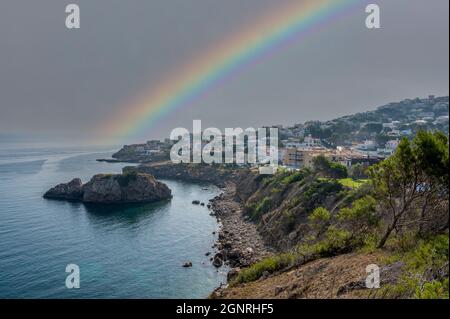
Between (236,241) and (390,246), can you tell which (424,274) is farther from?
(236,241)

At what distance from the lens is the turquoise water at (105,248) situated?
26.2 m

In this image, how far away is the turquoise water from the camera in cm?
2625

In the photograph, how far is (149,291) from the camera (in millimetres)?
25859

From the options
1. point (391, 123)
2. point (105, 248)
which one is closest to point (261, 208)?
point (105, 248)

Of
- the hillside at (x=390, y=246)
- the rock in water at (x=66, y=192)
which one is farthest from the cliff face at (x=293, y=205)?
the rock in water at (x=66, y=192)

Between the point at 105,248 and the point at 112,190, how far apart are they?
85.3 ft

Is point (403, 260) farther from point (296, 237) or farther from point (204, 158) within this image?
point (204, 158)

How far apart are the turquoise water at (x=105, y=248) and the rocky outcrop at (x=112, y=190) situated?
350 cm

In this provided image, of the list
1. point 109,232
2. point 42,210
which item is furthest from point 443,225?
point 42,210

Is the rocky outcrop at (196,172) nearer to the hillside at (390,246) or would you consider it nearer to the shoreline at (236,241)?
the shoreline at (236,241)

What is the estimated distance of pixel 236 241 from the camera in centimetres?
3638

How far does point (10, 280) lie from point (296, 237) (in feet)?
84.2

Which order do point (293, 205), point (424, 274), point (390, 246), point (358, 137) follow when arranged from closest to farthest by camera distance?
point (424, 274), point (390, 246), point (293, 205), point (358, 137)
